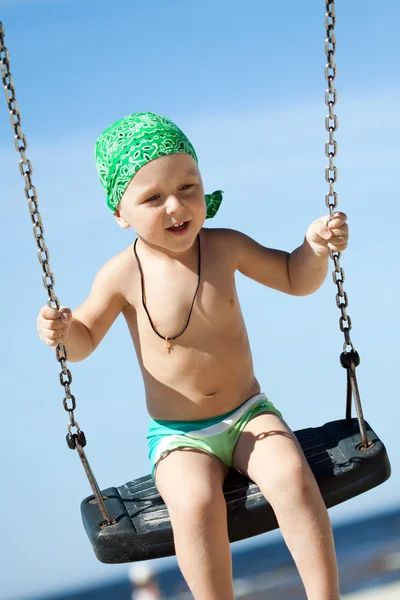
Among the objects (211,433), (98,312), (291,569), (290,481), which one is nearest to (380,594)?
(291,569)

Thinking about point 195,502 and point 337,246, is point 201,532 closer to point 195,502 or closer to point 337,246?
point 195,502

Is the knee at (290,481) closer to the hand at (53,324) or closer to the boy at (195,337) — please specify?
the boy at (195,337)

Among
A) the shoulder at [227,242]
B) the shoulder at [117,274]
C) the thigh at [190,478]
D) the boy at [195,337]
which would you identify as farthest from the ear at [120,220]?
the thigh at [190,478]

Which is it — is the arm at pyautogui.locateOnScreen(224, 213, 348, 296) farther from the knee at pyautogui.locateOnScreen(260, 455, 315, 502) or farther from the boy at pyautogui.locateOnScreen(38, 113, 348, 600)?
the knee at pyautogui.locateOnScreen(260, 455, 315, 502)

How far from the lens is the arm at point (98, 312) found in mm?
3021

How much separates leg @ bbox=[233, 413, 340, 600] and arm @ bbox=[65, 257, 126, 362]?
0.65 m

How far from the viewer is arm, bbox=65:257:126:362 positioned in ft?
9.91

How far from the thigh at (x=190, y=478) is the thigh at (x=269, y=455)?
3.5 inches

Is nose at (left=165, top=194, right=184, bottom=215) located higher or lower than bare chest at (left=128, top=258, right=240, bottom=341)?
higher

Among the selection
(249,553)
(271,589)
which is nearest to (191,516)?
(271,589)

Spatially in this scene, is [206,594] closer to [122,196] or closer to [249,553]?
[122,196]

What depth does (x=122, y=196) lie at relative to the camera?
2.88 meters

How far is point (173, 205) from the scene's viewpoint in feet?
9.06

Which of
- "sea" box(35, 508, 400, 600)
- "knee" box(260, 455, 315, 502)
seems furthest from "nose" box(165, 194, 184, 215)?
"sea" box(35, 508, 400, 600)
